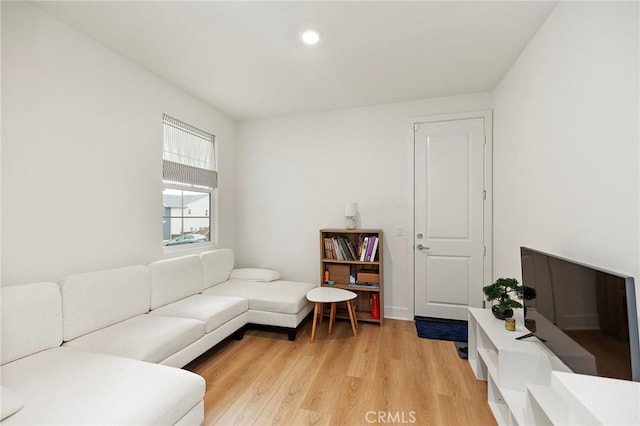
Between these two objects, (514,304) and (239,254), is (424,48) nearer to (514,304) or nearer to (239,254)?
(514,304)

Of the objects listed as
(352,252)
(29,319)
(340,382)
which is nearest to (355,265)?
(352,252)

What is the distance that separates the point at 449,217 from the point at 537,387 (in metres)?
2.08

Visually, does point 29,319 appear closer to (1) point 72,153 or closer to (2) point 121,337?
(2) point 121,337

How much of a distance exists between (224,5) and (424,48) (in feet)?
4.93

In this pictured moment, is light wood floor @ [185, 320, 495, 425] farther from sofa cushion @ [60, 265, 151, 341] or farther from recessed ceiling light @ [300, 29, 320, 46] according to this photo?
recessed ceiling light @ [300, 29, 320, 46]

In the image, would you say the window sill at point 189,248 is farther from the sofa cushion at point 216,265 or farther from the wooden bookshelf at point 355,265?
the wooden bookshelf at point 355,265

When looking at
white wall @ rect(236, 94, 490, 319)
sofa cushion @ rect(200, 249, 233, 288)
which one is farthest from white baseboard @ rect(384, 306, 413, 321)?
sofa cushion @ rect(200, 249, 233, 288)

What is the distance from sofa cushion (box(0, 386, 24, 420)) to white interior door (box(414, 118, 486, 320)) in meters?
3.16

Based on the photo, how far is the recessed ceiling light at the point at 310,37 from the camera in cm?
193

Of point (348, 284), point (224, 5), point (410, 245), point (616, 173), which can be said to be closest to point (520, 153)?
point (616, 173)

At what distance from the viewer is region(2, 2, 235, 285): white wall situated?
5.37 ft

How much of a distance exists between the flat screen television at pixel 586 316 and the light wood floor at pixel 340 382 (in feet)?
2.31

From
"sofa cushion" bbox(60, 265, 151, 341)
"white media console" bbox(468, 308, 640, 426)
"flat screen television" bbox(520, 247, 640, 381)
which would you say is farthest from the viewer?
"sofa cushion" bbox(60, 265, 151, 341)

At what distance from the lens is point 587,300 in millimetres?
1173
